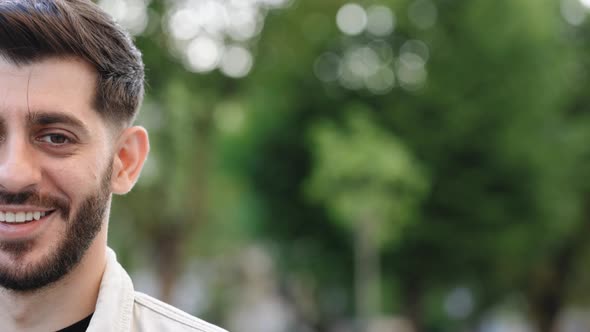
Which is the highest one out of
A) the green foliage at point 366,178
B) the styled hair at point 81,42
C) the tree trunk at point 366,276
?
the green foliage at point 366,178

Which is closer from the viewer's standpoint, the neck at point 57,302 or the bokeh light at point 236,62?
the neck at point 57,302

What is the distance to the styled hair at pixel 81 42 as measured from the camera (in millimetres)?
2537

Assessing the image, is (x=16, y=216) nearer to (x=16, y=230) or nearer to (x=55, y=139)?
(x=16, y=230)

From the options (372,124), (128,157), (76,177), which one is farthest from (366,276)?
(76,177)

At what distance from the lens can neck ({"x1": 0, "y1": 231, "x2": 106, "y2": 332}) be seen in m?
2.59

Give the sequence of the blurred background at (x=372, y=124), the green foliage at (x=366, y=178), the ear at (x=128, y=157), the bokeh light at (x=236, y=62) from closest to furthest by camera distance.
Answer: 1. the ear at (x=128, y=157)
2. the green foliage at (x=366, y=178)
3. the blurred background at (x=372, y=124)
4. the bokeh light at (x=236, y=62)

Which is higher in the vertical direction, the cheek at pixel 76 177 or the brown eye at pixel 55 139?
the brown eye at pixel 55 139

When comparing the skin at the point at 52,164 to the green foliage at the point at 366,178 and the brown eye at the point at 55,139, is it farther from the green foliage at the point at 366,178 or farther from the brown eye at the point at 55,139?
the green foliage at the point at 366,178

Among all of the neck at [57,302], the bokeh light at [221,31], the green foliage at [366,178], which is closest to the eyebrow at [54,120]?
the neck at [57,302]

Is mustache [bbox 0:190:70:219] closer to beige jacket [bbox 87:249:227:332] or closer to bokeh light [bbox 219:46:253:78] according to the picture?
beige jacket [bbox 87:249:227:332]

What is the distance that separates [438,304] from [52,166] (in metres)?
29.7

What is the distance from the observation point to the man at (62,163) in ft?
8.14

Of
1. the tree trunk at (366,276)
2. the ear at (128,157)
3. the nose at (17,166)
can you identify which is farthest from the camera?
the tree trunk at (366,276)

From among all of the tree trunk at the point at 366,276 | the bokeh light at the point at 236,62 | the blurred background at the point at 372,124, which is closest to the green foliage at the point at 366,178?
the tree trunk at the point at 366,276
